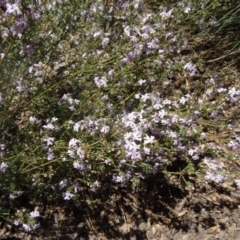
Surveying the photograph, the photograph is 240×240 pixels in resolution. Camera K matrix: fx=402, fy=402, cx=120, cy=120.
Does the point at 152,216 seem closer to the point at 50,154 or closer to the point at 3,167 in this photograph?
the point at 50,154

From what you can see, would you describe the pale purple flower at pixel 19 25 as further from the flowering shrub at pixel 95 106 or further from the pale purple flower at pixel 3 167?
the pale purple flower at pixel 3 167

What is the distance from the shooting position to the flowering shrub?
2.83m

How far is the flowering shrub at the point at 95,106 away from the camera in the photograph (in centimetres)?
283

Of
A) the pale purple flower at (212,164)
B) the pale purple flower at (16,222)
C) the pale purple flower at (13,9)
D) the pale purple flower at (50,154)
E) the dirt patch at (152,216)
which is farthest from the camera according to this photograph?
the dirt patch at (152,216)

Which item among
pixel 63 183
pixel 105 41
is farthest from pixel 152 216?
pixel 105 41

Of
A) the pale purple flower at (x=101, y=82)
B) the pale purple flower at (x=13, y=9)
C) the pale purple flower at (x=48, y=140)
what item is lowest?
the pale purple flower at (x=48, y=140)

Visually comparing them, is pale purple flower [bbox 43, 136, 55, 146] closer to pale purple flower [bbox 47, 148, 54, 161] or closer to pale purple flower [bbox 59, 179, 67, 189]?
pale purple flower [bbox 47, 148, 54, 161]

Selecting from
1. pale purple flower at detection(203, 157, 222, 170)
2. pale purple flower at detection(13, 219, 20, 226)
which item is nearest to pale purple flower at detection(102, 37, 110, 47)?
pale purple flower at detection(203, 157, 222, 170)

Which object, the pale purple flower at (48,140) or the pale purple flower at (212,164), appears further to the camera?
the pale purple flower at (212,164)

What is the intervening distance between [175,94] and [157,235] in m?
1.40

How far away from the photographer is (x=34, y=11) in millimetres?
2262

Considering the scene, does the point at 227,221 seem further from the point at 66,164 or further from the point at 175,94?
the point at 66,164

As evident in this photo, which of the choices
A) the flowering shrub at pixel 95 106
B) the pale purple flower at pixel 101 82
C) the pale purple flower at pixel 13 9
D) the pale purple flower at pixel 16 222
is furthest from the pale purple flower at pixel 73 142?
the pale purple flower at pixel 13 9

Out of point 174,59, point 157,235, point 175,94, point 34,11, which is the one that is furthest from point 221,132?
point 34,11
